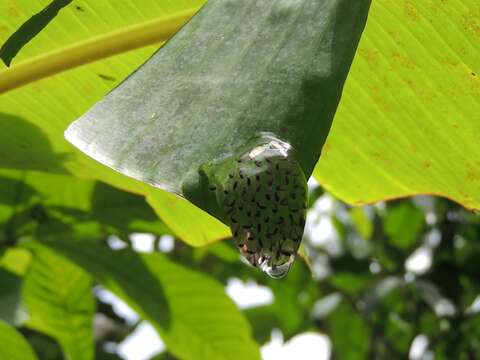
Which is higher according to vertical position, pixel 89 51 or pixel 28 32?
pixel 28 32

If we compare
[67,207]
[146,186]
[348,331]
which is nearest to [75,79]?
[146,186]

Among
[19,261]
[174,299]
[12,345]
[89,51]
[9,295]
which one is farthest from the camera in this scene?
[19,261]

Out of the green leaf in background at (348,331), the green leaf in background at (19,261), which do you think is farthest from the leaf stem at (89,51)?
the green leaf in background at (348,331)

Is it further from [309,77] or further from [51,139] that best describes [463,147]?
[309,77]

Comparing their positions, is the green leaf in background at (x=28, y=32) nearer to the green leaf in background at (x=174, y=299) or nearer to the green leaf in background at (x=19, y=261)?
the green leaf in background at (x=174, y=299)

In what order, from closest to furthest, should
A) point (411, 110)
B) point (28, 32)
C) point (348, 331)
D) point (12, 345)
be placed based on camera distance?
point (28, 32) < point (411, 110) < point (12, 345) < point (348, 331)

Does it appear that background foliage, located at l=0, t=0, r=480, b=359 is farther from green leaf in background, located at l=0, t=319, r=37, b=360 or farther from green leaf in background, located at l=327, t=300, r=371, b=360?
green leaf in background, located at l=327, t=300, r=371, b=360

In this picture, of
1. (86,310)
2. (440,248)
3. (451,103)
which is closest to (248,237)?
(451,103)

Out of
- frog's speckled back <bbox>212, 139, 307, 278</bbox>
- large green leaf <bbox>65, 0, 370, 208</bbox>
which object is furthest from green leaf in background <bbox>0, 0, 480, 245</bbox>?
frog's speckled back <bbox>212, 139, 307, 278</bbox>

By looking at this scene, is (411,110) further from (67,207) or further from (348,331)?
(348,331)
